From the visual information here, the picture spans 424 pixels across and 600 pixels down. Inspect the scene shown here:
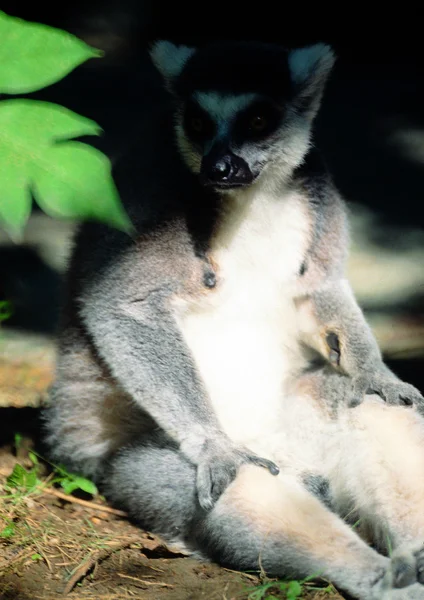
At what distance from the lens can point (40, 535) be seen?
3.34 meters

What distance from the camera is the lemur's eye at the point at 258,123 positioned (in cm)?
343

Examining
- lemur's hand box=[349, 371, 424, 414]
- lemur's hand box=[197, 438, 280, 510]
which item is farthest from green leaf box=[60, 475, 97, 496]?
lemur's hand box=[349, 371, 424, 414]

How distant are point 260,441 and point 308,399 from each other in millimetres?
271

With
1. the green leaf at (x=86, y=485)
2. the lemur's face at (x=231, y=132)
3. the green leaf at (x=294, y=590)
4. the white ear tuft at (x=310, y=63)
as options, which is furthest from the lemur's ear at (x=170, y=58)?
the green leaf at (x=294, y=590)

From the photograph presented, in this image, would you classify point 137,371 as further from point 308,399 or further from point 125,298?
point 308,399

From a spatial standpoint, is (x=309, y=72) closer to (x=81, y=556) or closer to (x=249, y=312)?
(x=249, y=312)

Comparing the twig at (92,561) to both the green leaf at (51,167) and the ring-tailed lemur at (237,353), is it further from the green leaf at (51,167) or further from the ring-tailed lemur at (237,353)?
the green leaf at (51,167)

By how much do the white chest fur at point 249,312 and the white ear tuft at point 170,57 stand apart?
0.65 meters

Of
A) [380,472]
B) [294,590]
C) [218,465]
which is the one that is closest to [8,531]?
[218,465]

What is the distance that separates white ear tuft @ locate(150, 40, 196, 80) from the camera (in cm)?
368

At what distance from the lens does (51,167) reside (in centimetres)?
147

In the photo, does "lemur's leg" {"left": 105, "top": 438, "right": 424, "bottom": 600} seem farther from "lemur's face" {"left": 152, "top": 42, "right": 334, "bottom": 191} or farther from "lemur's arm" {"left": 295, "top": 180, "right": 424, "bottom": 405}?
"lemur's face" {"left": 152, "top": 42, "right": 334, "bottom": 191}

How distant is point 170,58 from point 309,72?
23.3 inches

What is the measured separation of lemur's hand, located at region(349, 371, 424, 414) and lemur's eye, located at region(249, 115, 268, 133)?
1109 millimetres
